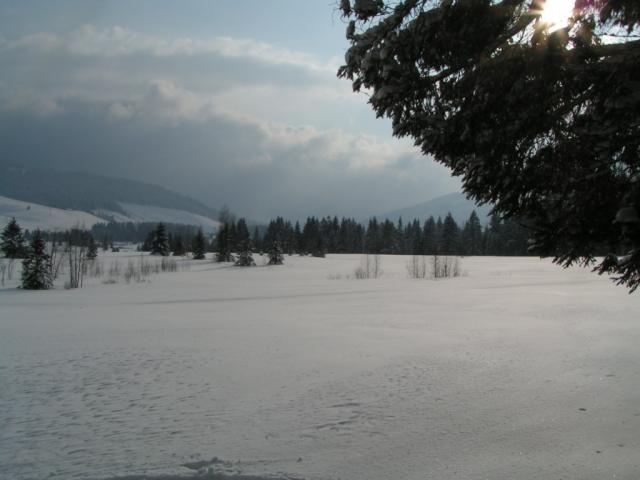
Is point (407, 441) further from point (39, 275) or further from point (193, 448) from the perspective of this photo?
point (39, 275)

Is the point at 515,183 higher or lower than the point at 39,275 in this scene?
higher

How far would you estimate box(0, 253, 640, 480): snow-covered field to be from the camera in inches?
131

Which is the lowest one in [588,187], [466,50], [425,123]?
[588,187]

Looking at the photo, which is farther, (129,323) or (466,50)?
(129,323)

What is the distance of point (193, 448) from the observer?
3564 millimetres

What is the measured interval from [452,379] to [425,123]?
349cm

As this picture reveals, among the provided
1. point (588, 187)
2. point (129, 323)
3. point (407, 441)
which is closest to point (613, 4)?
point (588, 187)

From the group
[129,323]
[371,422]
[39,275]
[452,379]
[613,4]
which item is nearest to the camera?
[613,4]

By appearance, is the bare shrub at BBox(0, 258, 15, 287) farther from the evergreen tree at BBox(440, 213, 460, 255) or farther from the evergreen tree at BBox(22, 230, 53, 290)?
the evergreen tree at BBox(440, 213, 460, 255)

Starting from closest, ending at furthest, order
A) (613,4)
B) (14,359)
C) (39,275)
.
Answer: (613,4) < (14,359) < (39,275)

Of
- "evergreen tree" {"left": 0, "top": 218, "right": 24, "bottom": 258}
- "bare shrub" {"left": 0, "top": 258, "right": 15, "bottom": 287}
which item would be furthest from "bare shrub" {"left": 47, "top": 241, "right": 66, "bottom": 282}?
"evergreen tree" {"left": 0, "top": 218, "right": 24, "bottom": 258}

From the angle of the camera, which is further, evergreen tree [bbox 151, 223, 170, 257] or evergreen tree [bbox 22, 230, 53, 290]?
evergreen tree [bbox 151, 223, 170, 257]

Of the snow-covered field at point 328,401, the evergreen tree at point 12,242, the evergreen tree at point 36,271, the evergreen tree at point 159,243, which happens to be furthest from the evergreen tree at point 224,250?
the snow-covered field at point 328,401

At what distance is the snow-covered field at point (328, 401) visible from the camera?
10.9 feet
